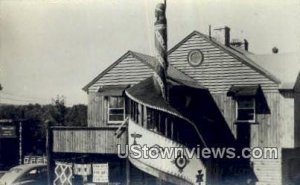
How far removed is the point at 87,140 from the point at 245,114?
6.16 meters

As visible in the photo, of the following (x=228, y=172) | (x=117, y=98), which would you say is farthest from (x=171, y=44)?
(x=228, y=172)

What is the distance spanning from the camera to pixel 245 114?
17.4 metres

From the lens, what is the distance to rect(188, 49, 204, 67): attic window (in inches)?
724

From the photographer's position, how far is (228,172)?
17438 millimetres

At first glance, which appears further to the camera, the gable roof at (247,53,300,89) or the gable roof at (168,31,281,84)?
the gable roof at (168,31,281,84)

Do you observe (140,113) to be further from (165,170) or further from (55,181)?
(55,181)

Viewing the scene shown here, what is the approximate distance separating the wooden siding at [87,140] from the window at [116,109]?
6.63ft

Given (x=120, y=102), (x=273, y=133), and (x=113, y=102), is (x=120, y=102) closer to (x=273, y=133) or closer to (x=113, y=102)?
(x=113, y=102)

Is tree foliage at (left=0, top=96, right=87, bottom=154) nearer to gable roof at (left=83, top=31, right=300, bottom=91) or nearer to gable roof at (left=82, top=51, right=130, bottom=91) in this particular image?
gable roof at (left=82, top=51, right=130, bottom=91)

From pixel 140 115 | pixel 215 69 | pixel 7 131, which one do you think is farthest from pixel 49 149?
pixel 215 69

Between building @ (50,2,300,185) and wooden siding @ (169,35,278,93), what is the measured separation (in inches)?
1.5

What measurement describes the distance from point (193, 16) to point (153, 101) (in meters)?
2.97

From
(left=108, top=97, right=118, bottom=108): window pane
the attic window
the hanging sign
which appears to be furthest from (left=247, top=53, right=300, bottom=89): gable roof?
the hanging sign

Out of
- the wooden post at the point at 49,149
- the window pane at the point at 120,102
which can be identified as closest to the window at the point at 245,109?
the window pane at the point at 120,102
